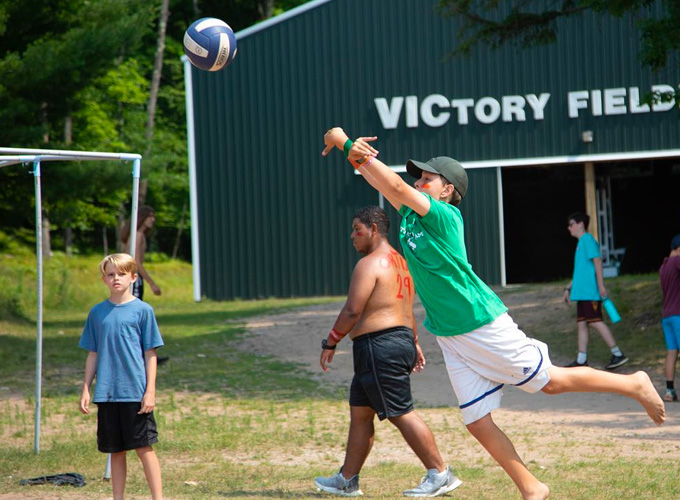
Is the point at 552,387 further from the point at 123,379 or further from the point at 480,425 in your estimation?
the point at 123,379

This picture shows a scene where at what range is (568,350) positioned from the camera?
1233 centimetres

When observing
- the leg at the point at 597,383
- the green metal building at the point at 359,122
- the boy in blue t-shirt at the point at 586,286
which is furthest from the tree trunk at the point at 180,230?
the leg at the point at 597,383

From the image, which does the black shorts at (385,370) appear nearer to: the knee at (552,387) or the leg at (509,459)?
the leg at (509,459)

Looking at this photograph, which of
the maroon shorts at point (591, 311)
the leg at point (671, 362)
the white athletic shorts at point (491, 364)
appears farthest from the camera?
the maroon shorts at point (591, 311)

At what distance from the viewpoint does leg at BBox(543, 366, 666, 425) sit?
15.9 ft

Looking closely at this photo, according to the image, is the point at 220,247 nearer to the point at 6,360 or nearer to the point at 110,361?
the point at 6,360

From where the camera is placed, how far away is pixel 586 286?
35.2 ft

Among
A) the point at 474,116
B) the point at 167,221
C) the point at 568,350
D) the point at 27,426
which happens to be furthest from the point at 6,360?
the point at 167,221

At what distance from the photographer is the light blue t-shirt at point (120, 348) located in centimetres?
536

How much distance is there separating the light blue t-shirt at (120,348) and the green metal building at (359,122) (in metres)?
17.0

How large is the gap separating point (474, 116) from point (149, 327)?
59.2 ft

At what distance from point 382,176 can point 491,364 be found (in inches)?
45.1

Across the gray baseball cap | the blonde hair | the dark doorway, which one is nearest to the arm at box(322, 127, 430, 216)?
the gray baseball cap

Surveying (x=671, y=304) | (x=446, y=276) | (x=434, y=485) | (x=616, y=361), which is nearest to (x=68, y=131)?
(x=616, y=361)
